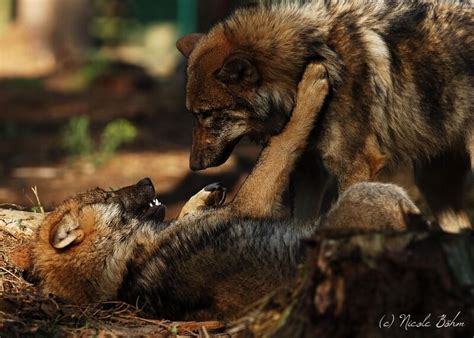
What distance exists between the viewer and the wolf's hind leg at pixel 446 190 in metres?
6.48

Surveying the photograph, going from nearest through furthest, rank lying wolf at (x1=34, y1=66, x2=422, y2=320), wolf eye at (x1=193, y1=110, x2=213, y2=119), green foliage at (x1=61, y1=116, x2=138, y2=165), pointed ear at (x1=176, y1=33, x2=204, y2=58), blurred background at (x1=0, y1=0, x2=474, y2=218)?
1. lying wolf at (x1=34, y1=66, x2=422, y2=320)
2. wolf eye at (x1=193, y1=110, x2=213, y2=119)
3. pointed ear at (x1=176, y1=33, x2=204, y2=58)
4. blurred background at (x1=0, y1=0, x2=474, y2=218)
5. green foliage at (x1=61, y1=116, x2=138, y2=165)

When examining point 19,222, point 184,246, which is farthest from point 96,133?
point 184,246

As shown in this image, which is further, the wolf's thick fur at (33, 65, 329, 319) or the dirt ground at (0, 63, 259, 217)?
the dirt ground at (0, 63, 259, 217)

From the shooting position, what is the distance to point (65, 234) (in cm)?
495

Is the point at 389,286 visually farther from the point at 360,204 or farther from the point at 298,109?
the point at 298,109

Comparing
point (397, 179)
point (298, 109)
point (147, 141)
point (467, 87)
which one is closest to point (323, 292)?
point (298, 109)

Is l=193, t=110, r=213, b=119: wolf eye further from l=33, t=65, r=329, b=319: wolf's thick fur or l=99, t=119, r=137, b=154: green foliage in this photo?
l=99, t=119, r=137, b=154: green foliage

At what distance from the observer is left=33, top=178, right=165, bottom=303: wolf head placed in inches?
191

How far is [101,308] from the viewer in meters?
4.71

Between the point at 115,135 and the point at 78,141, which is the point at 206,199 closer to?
the point at 115,135

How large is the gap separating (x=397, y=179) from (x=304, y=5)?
6.68 feet

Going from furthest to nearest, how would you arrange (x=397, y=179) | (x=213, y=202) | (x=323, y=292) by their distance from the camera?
(x=397, y=179), (x=213, y=202), (x=323, y=292)

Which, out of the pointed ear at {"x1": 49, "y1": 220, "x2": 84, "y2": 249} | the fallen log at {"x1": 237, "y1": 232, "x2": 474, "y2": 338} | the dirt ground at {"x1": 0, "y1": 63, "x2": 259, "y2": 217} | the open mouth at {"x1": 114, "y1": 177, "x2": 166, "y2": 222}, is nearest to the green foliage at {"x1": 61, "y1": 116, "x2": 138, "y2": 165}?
the dirt ground at {"x1": 0, "y1": 63, "x2": 259, "y2": 217}

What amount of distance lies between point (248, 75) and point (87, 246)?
1562mm
